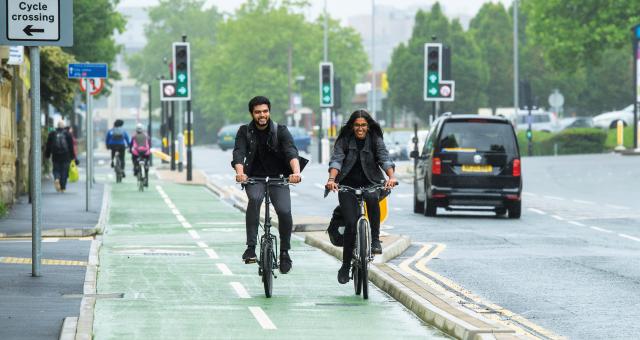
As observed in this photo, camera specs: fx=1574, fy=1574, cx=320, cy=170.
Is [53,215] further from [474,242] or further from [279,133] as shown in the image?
[279,133]

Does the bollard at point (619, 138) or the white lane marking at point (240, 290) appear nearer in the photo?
the white lane marking at point (240, 290)

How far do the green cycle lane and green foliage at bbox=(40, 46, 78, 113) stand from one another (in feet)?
43.8

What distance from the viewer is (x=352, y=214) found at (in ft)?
45.2

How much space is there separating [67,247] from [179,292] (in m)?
5.86

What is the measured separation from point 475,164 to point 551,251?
25.3 feet

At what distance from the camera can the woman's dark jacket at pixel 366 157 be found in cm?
1374

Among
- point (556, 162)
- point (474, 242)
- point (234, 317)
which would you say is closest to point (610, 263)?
point (474, 242)

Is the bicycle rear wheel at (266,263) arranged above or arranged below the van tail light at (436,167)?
below

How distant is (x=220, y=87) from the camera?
124812mm

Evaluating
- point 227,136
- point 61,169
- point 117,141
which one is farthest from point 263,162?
point 227,136

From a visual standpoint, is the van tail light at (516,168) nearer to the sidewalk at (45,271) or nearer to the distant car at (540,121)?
the sidewalk at (45,271)

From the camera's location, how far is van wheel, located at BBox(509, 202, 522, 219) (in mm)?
27391

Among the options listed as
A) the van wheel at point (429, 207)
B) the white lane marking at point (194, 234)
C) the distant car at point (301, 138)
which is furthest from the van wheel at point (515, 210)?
the distant car at point (301, 138)

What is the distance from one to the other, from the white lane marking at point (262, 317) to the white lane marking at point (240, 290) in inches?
38.3
